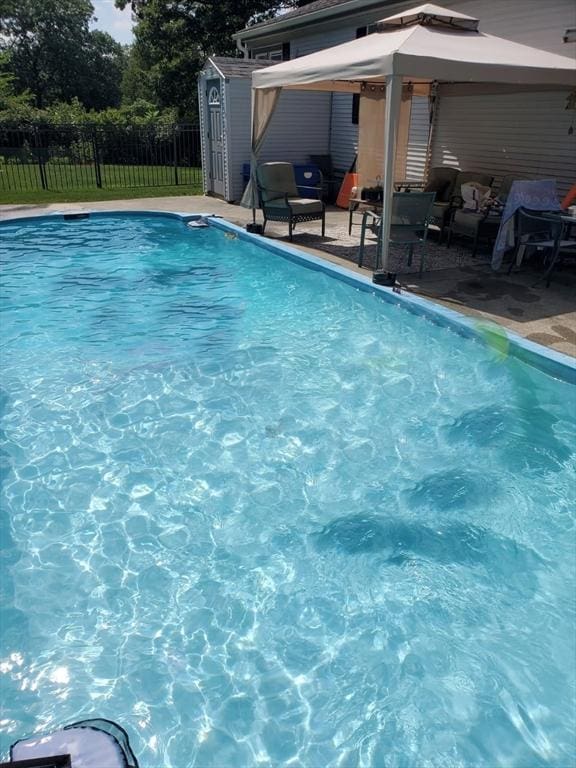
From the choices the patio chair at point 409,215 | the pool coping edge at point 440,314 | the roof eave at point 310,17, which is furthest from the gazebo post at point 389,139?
the roof eave at point 310,17

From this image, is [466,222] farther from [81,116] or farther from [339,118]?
[81,116]

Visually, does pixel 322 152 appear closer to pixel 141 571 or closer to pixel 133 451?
pixel 133 451

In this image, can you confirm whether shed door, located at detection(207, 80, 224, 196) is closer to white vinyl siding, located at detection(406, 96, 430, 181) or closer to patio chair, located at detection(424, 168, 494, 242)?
white vinyl siding, located at detection(406, 96, 430, 181)

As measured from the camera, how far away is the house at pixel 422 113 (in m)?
8.55

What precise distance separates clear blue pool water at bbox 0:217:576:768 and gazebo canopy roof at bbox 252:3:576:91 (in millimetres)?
2614

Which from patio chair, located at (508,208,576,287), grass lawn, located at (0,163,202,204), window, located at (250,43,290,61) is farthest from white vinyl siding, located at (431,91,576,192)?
grass lawn, located at (0,163,202,204)

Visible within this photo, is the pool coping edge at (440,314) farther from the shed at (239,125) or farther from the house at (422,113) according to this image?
the house at (422,113)

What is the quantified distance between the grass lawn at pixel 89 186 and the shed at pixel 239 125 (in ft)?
5.40

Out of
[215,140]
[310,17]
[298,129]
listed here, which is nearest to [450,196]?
[298,129]

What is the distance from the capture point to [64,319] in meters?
6.74

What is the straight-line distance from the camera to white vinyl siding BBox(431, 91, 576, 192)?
860 centimetres

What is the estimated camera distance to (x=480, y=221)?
7.93 m

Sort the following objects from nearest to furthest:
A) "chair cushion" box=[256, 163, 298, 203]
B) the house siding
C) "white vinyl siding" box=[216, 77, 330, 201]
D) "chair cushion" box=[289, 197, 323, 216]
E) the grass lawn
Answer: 1. the house siding
2. "chair cushion" box=[289, 197, 323, 216]
3. "chair cushion" box=[256, 163, 298, 203]
4. "white vinyl siding" box=[216, 77, 330, 201]
5. the grass lawn

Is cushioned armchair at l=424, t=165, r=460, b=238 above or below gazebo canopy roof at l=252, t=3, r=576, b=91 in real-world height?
below
